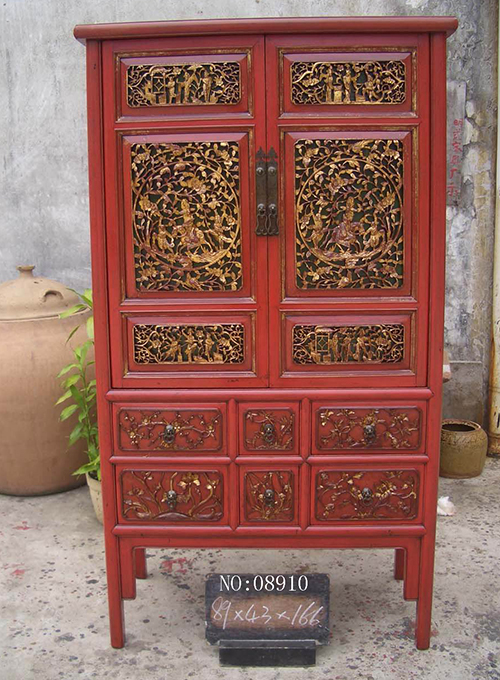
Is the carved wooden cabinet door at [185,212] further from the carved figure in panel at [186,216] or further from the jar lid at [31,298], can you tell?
the jar lid at [31,298]

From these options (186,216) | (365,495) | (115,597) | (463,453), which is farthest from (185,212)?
(463,453)

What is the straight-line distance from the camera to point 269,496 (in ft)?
7.67

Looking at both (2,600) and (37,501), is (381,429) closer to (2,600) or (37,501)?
(2,600)

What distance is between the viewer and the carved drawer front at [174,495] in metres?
2.35

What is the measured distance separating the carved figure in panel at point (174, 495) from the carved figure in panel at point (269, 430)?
6.7 inches

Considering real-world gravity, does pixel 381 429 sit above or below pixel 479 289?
below

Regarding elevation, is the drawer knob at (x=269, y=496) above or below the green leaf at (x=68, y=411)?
below

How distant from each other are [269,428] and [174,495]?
0.37 metres

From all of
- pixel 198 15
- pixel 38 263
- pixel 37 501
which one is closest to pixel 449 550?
pixel 37 501

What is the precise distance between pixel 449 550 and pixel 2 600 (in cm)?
180

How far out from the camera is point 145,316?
226 centimetres

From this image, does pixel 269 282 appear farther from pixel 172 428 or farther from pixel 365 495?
pixel 365 495

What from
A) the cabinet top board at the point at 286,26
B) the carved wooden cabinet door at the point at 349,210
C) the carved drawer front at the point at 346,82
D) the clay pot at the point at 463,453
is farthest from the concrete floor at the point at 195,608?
the cabinet top board at the point at 286,26

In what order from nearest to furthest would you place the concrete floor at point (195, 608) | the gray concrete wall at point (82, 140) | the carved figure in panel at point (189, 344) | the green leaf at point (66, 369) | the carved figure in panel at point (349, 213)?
the carved figure in panel at point (349, 213)
the carved figure in panel at point (189, 344)
the concrete floor at point (195, 608)
the green leaf at point (66, 369)
the gray concrete wall at point (82, 140)
